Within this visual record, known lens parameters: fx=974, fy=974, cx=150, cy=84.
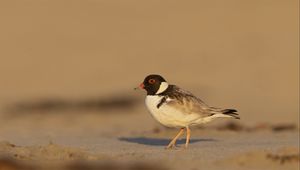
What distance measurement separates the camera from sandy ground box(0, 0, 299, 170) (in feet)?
40.8

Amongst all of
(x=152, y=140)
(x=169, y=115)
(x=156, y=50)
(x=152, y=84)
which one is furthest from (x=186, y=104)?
(x=156, y=50)

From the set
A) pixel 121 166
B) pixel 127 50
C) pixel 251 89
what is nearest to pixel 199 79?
pixel 251 89

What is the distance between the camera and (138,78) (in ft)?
106

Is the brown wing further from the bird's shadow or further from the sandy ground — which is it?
the bird's shadow

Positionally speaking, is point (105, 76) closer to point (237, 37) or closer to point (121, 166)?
point (237, 37)

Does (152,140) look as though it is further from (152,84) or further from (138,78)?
(138,78)

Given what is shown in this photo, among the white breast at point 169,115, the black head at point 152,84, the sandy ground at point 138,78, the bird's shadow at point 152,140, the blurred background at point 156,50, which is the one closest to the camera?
the sandy ground at point 138,78

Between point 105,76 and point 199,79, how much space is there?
3719mm

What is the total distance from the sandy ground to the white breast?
0.50m

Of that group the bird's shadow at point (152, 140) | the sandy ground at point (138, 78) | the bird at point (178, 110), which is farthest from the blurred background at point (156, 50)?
the bird at point (178, 110)

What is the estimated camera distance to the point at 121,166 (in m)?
11.0

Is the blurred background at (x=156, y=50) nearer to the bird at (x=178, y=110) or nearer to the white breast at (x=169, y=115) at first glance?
the bird at (x=178, y=110)

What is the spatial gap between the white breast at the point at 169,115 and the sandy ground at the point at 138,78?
501 millimetres

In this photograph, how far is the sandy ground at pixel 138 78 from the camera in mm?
12445
